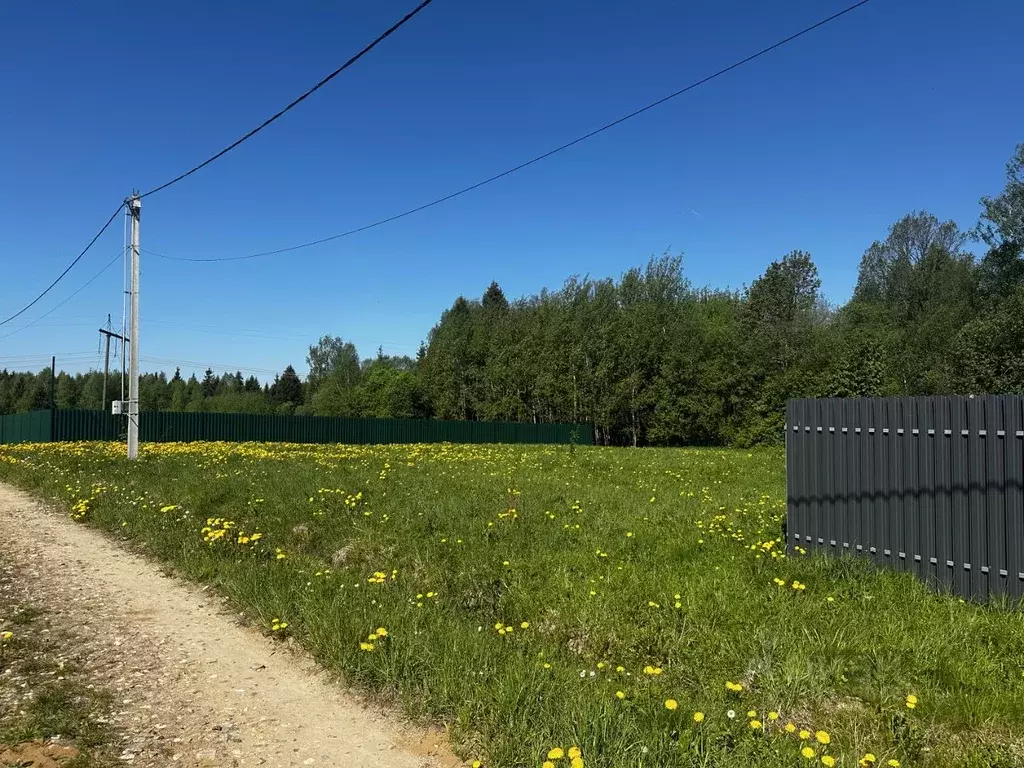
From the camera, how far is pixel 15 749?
137 inches

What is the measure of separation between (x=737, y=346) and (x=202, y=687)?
47.3 meters

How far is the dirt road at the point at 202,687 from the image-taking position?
3.59m

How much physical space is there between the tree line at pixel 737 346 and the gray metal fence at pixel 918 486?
3529 centimetres

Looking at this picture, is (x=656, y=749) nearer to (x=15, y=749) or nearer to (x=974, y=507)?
(x=15, y=749)

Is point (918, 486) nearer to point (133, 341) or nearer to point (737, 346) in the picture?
point (133, 341)

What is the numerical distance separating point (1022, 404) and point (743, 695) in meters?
3.30

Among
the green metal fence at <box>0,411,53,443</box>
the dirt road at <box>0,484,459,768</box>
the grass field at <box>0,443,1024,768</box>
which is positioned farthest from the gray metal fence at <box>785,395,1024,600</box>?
the green metal fence at <box>0,411,53,443</box>

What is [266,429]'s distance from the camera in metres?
36.2

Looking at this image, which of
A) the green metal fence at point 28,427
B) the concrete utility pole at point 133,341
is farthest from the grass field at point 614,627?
the green metal fence at point 28,427

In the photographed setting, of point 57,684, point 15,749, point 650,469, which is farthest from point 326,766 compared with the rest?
point 650,469

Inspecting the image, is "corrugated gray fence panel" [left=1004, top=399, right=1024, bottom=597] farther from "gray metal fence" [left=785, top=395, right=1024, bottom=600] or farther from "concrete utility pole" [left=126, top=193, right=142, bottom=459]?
"concrete utility pole" [left=126, top=193, right=142, bottom=459]

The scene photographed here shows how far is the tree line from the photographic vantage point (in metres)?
41.8

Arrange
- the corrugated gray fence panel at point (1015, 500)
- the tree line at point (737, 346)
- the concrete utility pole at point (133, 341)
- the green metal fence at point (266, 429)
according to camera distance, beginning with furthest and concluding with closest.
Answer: the tree line at point (737, 346) → the green metal fence at point (266, 429) → the concrete utility pole at point (133, 341) → the corrugated gray fence panel at point (1015, 500)

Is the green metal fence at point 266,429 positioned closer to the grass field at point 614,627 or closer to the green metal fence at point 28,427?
the green metal fence at point 28,427
